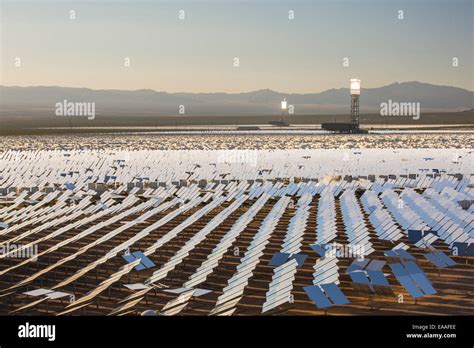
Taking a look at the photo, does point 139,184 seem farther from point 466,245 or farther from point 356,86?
point 356,86

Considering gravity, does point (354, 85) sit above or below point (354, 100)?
above

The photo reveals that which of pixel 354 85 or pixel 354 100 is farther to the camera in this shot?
pixel 354 100

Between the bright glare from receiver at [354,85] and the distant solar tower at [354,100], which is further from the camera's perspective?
the distant solar tower at [354,100]

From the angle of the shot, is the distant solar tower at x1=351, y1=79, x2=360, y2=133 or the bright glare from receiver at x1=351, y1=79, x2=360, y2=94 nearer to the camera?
the bright glare from receiver at x1=351, y1=79, x2=360, y2=94

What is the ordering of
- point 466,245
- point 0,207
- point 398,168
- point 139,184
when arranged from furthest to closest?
1. point 398,168
2. point 139,184
3. point 0,207
4. point 466,245
